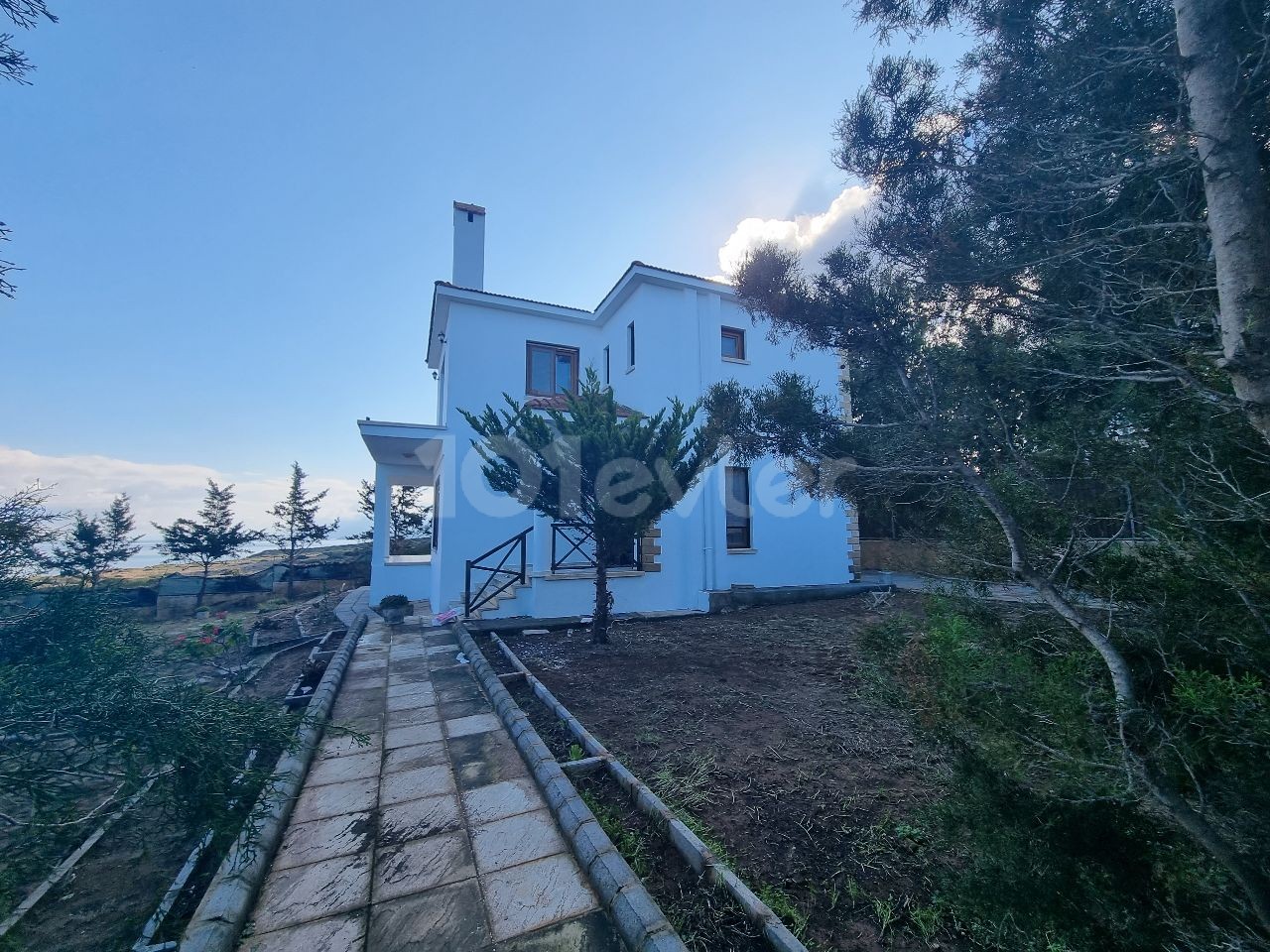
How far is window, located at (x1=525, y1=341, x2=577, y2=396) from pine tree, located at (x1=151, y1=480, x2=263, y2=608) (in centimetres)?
1248

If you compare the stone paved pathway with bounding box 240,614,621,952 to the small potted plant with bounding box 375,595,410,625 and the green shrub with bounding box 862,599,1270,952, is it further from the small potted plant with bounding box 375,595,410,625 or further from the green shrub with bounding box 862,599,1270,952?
the small potted plant with bounding box 375,595,410,625

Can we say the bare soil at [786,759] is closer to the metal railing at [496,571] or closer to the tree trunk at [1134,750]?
the tree trunk at [1134,750]

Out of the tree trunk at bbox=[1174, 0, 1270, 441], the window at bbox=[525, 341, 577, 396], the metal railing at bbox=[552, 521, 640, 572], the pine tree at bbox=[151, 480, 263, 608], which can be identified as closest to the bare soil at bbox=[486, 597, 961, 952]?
the tree trunk at bbox=[1174, 0, 1270, 441]

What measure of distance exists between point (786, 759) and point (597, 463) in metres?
4.15

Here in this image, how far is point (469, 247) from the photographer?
35.7 feet

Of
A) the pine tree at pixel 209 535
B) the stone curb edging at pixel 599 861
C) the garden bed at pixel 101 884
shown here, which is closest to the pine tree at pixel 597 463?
the stone curb edging at pixel 599 861

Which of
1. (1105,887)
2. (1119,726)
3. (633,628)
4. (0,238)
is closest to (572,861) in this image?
(1105,887)

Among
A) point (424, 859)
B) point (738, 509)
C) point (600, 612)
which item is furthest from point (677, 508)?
point (424, 859)

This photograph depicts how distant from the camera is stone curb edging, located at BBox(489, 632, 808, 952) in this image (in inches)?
70.8

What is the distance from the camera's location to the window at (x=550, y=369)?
1034 centimetres

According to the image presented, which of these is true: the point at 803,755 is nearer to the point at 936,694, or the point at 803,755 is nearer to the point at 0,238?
the point at 936,694

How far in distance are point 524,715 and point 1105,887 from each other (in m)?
3.61

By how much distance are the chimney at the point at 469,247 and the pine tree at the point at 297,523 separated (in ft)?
39.6

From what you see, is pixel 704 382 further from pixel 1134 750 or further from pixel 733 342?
pixel 1134 750
